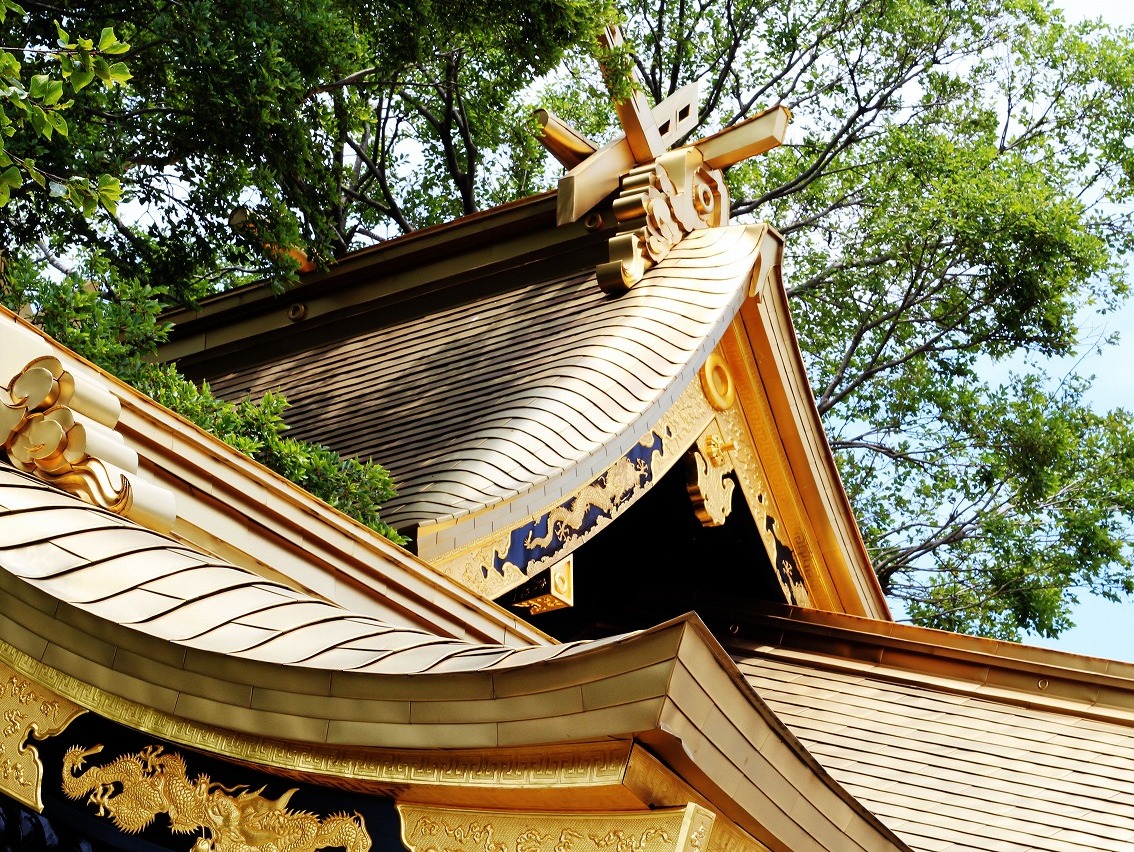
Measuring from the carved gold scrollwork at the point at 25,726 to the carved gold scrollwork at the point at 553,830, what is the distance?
0.66 m

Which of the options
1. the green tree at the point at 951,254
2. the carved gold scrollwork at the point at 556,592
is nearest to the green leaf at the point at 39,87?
the carved gold scrollwork at the point at 556,592

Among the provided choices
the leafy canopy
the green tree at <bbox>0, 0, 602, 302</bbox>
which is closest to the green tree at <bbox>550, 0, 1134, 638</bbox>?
the leafy canopy

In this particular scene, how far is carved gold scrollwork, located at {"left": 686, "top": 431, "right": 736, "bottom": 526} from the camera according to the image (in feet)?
17.9

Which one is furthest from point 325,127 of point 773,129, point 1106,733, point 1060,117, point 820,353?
point 1060,117

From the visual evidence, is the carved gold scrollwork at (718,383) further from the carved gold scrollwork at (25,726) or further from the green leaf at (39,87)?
the carved gold scrollwork at (25,726)

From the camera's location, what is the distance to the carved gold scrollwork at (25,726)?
87.0 inches

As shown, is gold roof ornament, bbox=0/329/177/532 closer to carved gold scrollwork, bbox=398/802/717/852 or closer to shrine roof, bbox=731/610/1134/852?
carved gold scrollwork, bbox=398/802/717/852

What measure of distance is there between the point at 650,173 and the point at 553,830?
15.1ft

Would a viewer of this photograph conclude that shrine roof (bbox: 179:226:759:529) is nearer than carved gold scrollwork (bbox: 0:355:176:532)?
No

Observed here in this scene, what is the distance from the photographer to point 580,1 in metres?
6.92

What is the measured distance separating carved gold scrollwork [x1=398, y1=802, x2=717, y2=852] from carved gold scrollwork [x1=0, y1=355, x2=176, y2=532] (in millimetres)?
1067

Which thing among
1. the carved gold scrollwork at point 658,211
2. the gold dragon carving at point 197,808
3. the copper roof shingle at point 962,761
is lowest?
the gold dragon carving at point 197,808

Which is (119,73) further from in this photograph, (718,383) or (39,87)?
(718,383)

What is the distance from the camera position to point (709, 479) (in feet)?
18.1
